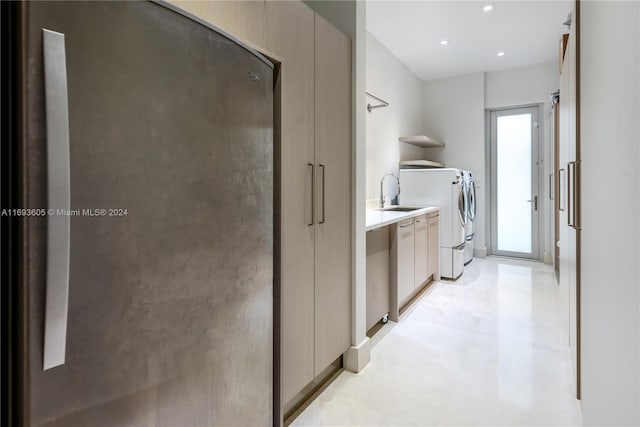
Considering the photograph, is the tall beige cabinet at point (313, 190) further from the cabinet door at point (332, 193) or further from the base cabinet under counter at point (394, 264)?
the base cabinet under counter at point (394, 264)

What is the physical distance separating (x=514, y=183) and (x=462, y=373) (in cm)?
420

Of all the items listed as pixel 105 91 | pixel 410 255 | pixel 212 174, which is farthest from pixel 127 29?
pixel 410 255

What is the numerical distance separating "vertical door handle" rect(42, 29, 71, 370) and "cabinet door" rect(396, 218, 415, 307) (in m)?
2.52

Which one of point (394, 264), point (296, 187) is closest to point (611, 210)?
point (296, 187)

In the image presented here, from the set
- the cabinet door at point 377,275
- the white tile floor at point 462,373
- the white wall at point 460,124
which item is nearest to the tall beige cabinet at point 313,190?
the white tile floor at point 462,373

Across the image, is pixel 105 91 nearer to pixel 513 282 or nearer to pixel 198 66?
pixel 198 66

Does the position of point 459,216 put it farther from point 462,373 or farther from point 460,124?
point 462,373

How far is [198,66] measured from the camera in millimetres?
768

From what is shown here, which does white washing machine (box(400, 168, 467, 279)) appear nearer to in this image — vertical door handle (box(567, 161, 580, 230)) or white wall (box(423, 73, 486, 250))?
white wall (box(423, 73, 486, 250))

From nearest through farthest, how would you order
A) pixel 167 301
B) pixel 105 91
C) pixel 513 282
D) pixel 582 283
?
pixel 105 91 < pixel 167 301 < pixel 582 283 < pixel 513 282

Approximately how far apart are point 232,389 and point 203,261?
377mm

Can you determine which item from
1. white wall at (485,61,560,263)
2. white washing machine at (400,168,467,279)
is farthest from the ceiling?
white washing machine at (400,168,467,279)

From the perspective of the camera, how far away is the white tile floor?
1690mm

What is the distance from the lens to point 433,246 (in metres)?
3.93
